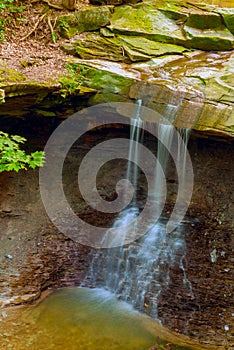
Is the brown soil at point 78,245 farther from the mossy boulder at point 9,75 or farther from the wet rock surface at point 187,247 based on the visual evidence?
the mossy boulder at point 9,75

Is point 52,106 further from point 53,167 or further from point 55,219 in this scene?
point 55,219

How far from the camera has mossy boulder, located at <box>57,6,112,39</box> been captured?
6.90 m

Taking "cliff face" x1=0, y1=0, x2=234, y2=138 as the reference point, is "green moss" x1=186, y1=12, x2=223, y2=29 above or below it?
above

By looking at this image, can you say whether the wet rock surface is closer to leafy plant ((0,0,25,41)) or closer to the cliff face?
the cliff face

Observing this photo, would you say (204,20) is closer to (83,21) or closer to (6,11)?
(83,21)

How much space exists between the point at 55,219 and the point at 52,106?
212cm

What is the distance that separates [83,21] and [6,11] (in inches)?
65.5

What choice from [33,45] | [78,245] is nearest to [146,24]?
[33,45]

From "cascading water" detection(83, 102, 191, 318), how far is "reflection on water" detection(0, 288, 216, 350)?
0.30 m

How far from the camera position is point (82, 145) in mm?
6551

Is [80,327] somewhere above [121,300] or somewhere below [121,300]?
above

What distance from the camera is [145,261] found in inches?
218

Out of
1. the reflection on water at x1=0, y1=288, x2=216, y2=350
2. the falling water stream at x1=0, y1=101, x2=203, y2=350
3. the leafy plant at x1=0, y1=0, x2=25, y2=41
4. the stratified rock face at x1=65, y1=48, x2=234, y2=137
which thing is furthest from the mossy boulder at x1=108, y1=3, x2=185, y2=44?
the reflection on water at x1=0, y1=288, x2=216, y2=350

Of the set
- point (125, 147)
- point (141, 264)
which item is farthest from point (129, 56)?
point (141, 264)
